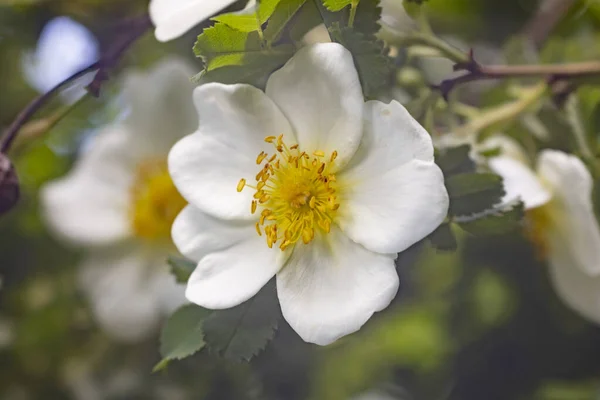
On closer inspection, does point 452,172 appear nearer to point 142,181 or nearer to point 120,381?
point 142,181

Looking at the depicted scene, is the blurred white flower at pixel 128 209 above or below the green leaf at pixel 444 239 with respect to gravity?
below

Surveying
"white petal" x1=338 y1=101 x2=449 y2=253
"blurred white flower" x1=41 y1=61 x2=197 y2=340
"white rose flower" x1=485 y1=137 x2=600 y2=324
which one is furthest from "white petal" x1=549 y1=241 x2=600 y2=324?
"blurred white flower" x1=41 y1=61 x2=197 y2=340

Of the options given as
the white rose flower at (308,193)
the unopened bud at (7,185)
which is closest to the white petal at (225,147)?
the white rose flower at (308,193)

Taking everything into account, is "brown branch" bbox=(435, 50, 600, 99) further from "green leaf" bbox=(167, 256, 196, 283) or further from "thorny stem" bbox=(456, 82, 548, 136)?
"green leaf" bbox=(167, 256, 196, 283)

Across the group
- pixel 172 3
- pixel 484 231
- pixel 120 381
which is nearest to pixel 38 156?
pixel 120 381

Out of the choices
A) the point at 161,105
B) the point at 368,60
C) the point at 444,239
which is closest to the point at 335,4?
the point at 368,60

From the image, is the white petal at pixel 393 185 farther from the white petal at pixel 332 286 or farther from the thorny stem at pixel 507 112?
the thorny stem at pixel 507 112
